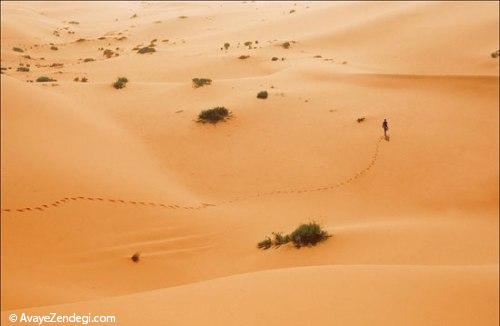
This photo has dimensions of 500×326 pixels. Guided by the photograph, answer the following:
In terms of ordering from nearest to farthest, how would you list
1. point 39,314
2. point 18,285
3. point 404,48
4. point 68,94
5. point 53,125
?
point 39,314
point 18,285
point 53,125
point 68,94
point 404,48

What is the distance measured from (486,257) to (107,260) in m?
5.84

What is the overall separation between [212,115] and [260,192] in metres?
3.97

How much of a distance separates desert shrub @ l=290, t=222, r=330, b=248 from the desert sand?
17 cm

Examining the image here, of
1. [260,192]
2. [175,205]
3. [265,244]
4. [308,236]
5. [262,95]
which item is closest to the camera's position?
[308,236]

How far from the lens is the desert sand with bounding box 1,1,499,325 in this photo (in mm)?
5133

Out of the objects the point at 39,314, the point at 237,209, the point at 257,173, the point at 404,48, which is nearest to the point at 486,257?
the point at 237,209

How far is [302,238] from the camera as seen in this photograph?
771 cm

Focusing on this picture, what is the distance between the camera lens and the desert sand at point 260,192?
5.13m

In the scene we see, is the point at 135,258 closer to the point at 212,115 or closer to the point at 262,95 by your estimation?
the point at 212,115

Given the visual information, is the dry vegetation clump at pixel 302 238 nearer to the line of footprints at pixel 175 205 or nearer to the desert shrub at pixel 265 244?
the desert shrub at pixel 265 244

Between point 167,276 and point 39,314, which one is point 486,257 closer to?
point 167,276

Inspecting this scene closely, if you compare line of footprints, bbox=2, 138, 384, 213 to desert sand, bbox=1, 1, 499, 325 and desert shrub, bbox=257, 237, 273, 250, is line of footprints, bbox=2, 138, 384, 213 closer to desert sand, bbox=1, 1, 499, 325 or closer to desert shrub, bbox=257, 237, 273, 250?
desert sand, bbox=1, 1, 499, 325

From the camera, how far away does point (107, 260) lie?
24.3 ft

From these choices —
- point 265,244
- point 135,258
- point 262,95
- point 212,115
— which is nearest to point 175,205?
point 135,258
